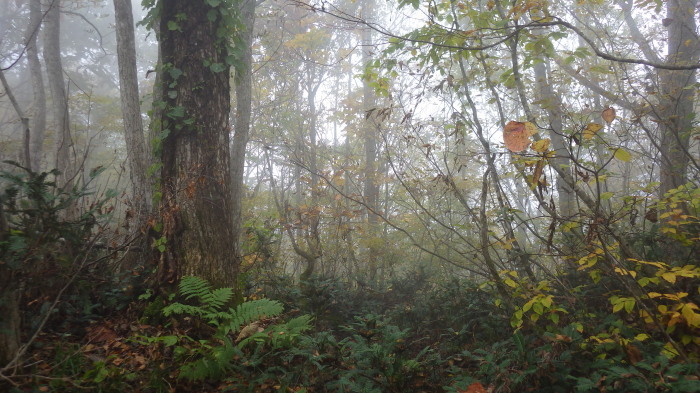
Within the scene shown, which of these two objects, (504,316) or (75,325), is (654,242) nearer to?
(504,316)

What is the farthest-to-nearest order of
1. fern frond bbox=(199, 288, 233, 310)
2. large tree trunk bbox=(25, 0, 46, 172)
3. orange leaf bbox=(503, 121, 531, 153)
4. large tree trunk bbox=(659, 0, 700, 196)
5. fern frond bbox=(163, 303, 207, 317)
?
1. large tree trunk bbox=(25, 0, 46, 172)
2. large tree trunk bbox=(659, 0, 700, 196)
3. fern frond bbox=(199, 288, 233, 310)
4. fern frond bbox=(163, 303, 207, 317)
5. orange leaf bbox=(503, 121, 531, 153)

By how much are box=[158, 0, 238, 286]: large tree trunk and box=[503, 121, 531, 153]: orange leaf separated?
2.86 meters

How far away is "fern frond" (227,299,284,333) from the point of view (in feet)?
10.6

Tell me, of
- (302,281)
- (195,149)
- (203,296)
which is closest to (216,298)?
(203,296)

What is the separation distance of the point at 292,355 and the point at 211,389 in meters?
0.65

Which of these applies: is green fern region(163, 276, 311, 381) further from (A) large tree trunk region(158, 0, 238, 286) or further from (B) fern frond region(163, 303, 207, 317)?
(A) large tree trunk region(158, 0, 238, 286)

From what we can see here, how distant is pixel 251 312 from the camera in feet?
10.9

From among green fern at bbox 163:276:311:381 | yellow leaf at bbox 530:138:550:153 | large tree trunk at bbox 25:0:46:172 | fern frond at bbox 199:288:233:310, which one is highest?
large tree trunk at bbox 25:0:46:172

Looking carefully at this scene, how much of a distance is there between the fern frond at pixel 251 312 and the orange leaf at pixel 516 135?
2264 millimetres

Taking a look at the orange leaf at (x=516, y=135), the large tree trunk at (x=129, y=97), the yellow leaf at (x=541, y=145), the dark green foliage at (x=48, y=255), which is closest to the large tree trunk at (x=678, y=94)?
the yellow leaf at (x=541, y=145)

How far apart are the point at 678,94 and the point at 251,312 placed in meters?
6.15

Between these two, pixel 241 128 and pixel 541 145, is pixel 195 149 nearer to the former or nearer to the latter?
pixel 541 145

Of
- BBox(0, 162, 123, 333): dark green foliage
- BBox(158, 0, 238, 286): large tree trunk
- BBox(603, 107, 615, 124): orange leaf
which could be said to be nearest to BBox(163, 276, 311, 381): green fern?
BBox(158, 0, 238, 286): large tree trunk

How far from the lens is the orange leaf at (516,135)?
241 centimetres
